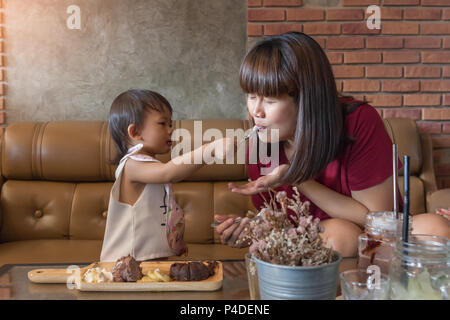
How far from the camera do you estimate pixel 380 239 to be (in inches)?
31.1

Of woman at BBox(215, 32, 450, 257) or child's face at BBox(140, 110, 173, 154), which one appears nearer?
woman at BBox(215, 32, 450, 257)

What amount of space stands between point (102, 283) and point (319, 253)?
0.44 m

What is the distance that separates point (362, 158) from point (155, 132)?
2.34 ft

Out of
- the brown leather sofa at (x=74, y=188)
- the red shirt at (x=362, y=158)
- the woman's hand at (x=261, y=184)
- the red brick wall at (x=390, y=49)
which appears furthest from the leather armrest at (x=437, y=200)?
the woman's hand at (x=261, y=184)

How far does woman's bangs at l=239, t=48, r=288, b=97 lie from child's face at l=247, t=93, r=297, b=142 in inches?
0.8

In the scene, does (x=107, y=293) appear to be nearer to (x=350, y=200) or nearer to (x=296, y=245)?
(x=296, y=245)

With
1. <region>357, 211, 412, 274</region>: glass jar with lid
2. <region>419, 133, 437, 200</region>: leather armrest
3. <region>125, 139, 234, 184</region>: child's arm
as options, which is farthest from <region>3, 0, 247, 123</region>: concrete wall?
<region>357, 211, 412, 274</region>: glass jar with lid

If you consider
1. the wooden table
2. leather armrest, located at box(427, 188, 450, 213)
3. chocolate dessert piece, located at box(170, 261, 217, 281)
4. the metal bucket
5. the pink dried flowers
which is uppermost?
the pink dried flowers

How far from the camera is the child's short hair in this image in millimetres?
1482

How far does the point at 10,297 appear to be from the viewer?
81cm

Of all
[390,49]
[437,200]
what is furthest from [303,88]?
[390,49]

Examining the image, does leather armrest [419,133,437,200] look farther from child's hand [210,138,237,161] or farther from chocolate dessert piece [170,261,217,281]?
chocolate dessert piece [170,261,217,281]
